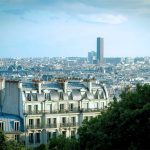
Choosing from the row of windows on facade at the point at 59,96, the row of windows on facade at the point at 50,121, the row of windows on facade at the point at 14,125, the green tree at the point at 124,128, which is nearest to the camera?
the green tree at the point at 124,128

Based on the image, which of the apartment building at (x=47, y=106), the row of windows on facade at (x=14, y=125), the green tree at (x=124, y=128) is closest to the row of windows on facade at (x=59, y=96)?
the apartment building at (x=47, y=106)

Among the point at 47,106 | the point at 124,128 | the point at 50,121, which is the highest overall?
the point at 124,128

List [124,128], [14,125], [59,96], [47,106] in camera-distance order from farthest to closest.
→ [59,96]
[47,106]
[14,125]
[124,128]

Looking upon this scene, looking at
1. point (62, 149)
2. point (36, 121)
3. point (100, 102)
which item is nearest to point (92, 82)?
point (100, 102)

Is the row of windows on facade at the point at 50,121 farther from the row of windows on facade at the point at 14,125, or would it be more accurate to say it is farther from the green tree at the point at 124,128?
the green tree at the point at 124,128

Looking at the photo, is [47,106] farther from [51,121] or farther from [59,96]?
[59,96]

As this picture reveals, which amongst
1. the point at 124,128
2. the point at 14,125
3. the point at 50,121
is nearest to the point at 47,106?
the point at 50,121
